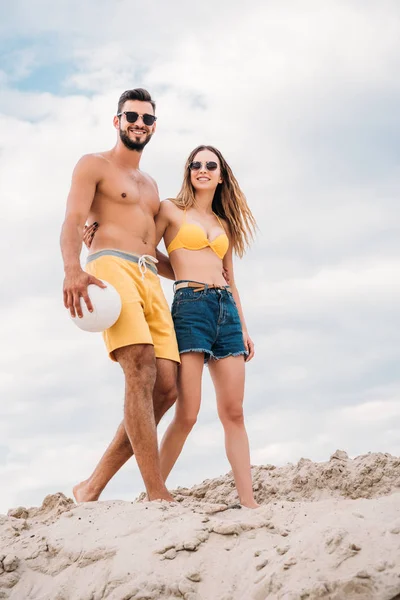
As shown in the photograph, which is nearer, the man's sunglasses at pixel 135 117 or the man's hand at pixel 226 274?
the man's sunglasses at pixel 135 117

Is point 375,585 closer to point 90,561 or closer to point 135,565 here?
point 135,565

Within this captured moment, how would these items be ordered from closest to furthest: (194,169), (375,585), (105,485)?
1. (375,585)
2. (105,485)
3. (194,169)

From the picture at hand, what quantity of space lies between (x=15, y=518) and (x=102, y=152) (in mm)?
A: 2671

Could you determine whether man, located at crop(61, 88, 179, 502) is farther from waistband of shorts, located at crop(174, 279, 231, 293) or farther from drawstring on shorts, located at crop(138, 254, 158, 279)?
waistband of shorts, located at crop(174, 279, 231, 293)

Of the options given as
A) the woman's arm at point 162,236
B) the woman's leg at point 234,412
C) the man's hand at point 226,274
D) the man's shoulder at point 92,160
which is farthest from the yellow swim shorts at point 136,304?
the man's hand at point 226,274

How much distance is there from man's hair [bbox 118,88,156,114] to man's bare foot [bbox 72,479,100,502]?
278cm

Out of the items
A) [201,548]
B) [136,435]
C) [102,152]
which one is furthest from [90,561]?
[102,152]

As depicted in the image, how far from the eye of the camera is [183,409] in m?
5.58

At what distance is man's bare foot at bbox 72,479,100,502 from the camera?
221 inches

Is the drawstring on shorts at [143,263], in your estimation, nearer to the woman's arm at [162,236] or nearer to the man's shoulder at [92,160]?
the woman's arm at [162,236]

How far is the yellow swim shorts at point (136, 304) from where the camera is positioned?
5227 millimetres

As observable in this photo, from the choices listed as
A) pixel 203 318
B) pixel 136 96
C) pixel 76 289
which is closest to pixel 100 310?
pixel 76 289

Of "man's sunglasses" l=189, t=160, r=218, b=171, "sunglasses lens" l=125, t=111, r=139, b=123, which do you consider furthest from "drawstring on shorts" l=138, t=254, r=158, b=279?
"sunglasses lens" l=125, t=111, r=139, b=123

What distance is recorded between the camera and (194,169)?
239 inches
